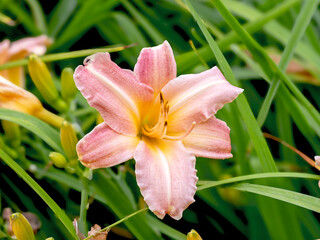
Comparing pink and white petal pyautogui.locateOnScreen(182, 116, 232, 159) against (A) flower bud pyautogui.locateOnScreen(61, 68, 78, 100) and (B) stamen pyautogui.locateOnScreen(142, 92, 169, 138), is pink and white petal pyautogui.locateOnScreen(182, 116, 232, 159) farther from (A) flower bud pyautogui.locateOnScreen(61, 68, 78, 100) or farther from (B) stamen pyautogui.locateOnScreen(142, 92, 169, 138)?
(A) flower bud pyautogui.locateOnScreen(61, 68, 78, 100)

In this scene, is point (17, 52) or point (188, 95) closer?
point (188, 95)

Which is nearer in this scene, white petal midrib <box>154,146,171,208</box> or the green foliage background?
white petal midrib <box>154,146,171,208</box>

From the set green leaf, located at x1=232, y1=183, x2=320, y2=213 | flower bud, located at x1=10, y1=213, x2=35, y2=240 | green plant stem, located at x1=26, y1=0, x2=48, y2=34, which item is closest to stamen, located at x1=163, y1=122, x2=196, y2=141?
green leaf, located at x1=232, y1=183, x2=320, y2=213

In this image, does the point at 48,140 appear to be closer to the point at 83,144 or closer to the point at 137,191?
the point at 83,144

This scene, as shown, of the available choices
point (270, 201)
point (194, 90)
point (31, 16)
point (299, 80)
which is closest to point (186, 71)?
point (194, 90)

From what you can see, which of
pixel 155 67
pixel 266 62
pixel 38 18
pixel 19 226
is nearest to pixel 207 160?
pixel 266 62

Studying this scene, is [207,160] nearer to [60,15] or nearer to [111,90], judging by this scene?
[111,90]
